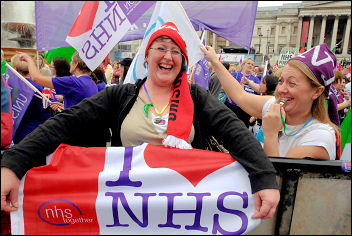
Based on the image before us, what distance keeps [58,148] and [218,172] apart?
97 centimetres

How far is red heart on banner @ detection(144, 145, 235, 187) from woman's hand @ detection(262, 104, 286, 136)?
1.17ft

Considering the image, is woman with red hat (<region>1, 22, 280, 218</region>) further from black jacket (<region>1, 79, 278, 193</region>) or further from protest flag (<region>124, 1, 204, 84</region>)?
protest flag (<region>124, 1, 204, 84</region>)

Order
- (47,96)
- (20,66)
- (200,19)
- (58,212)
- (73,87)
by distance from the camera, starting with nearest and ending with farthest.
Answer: (58,212) < (73,87) < (200,19) < (20,66) < (47,96)

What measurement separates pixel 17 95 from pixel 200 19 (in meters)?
2.38

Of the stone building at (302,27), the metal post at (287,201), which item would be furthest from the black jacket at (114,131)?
the stone building at (302,27)

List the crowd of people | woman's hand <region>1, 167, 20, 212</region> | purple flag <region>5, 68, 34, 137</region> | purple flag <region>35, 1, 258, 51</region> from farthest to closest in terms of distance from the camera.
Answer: purple flag <region>5, 68, 34, 137</region>
purple flag <region>35, 1, 258, 51</region>
the crowd of people
woman's hand <region>1, 167, 20, 212</region>

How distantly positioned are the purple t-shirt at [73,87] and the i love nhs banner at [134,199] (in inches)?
70.2

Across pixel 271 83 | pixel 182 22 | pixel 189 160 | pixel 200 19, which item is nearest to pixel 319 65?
pixel 189 160

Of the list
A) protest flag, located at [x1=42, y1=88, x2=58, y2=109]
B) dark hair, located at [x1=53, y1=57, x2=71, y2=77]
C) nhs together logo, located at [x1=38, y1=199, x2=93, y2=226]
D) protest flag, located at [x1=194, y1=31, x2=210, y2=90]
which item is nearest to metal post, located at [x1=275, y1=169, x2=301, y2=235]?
nhs together logo, located at [x1=38, y1=199, x2=93, y2=226]

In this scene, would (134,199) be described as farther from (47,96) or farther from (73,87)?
(47,96)

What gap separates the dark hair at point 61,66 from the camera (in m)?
3.88

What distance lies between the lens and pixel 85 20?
279 cm

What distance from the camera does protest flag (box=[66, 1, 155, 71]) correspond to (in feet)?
9.26

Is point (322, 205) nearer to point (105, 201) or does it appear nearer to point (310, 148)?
point (310, 148)
